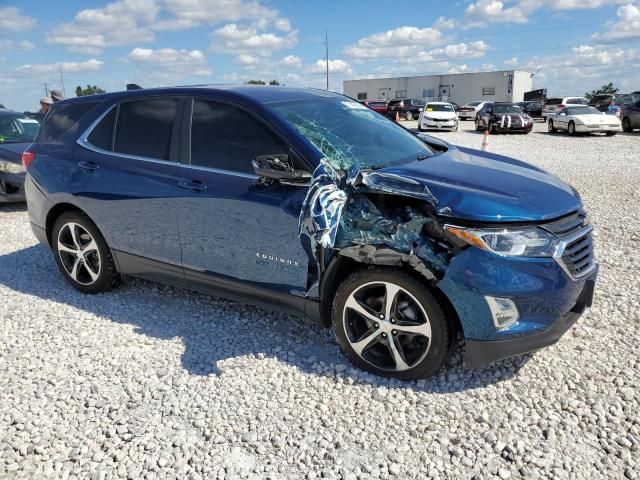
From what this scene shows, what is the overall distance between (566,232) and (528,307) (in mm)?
508

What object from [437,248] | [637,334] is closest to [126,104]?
[437,248]

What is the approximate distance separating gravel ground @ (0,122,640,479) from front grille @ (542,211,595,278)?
0.69m

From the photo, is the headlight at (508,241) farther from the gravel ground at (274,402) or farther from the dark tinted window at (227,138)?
the dark tinted window at (227,138)

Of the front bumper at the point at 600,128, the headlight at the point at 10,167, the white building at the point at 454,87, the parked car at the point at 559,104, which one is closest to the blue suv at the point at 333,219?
the headlight at the point at 10,167

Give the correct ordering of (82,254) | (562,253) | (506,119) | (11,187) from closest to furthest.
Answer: (562,253)
(82,254)
(11,187)
(506,119)

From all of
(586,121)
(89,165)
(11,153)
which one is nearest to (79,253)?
(89,165)

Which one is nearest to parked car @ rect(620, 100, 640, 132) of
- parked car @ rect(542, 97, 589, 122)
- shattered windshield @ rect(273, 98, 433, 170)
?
parked car @ rect(542, 97, 589, 122)

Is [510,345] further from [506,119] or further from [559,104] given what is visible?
[559,104]

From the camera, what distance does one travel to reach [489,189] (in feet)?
9.68

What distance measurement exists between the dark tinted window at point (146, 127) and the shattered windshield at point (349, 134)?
36.4 inches

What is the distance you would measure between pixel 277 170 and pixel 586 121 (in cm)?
2073

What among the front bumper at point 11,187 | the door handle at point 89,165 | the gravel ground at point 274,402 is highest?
the door handle at point 89,165

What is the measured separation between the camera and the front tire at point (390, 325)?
2.91 metres

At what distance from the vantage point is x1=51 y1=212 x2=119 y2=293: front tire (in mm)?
4375
